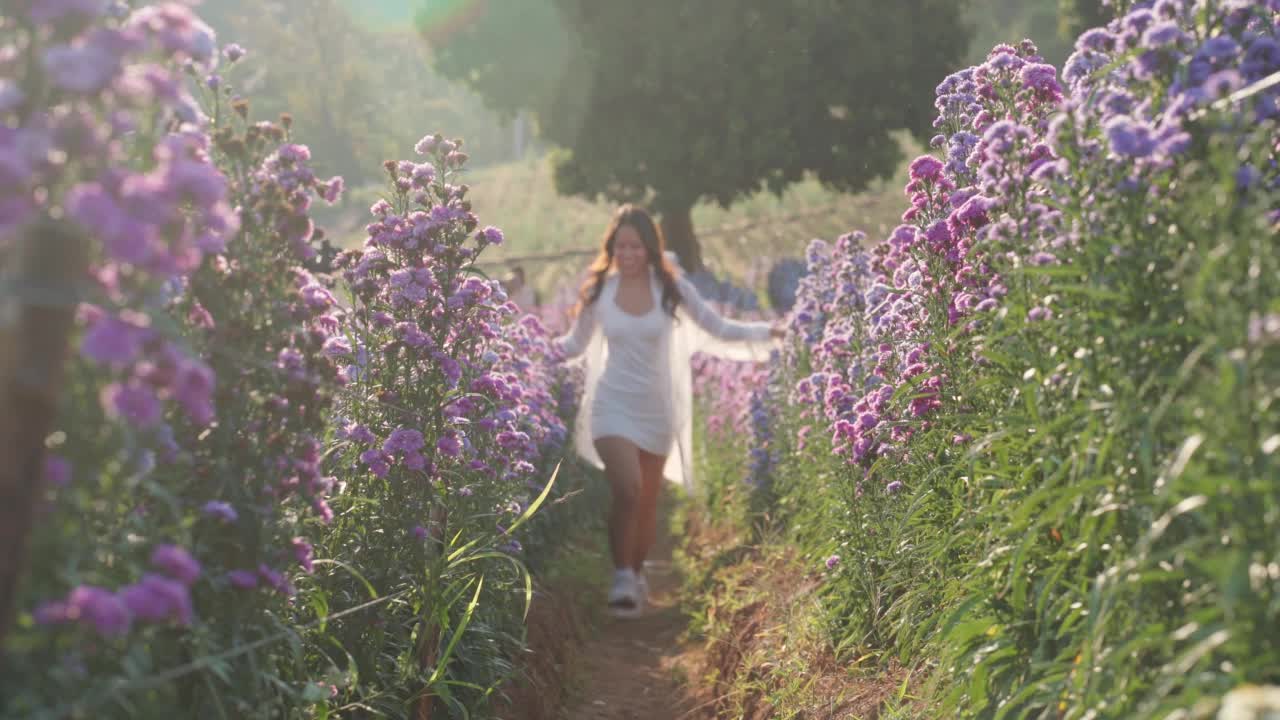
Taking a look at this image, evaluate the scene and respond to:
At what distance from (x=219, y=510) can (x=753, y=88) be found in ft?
58.0

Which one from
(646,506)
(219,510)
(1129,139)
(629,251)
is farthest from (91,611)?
(629,251)

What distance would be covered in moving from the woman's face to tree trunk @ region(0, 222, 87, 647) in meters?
6.26

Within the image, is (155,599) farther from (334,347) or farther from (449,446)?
(449,446)

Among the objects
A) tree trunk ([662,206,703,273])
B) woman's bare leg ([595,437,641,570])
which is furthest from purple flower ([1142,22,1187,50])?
tree trunk ([662,206,703,273])

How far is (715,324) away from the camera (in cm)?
851

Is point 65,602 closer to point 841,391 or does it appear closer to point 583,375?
point 841,391

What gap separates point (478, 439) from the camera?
15.6 feet

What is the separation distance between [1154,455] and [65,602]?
2.18 meters

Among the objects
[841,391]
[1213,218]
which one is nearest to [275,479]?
[1213,218]

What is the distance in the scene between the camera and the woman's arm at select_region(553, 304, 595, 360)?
8453 millimetres

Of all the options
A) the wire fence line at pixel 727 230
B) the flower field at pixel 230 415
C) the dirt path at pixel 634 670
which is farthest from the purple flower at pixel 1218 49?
the wire fence line at pixel 727 230

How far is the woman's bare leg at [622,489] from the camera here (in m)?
7.51

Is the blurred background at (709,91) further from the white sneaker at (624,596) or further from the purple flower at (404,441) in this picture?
the purple flower at (404,441)

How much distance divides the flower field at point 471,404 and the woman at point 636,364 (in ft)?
7.88
